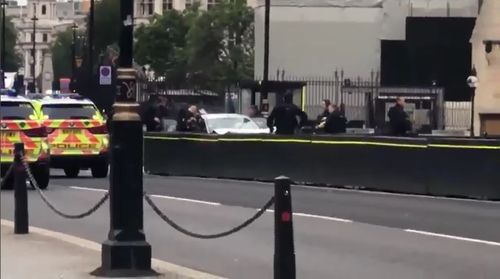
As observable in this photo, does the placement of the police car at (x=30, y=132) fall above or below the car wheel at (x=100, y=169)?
above

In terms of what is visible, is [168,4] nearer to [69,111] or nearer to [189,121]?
[189,121]

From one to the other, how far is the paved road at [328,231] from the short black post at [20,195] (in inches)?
6.6

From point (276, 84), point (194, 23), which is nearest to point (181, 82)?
point (194, 23)

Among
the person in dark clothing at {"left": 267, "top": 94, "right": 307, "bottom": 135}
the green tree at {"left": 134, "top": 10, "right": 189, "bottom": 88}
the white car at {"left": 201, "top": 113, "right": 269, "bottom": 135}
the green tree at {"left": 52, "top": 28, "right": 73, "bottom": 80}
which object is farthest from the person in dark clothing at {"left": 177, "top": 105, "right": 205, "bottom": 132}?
the green tree at {"left": 52, "top": 28, "right": 73, "bottom": 80}

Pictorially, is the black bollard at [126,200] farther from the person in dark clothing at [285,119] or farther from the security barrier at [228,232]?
the person in dark clothing at [285,119]

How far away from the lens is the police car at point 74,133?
86.7ft

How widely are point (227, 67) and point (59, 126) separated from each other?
206 ft

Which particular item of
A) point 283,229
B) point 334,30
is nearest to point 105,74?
point 334,30

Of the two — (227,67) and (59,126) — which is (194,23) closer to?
(227,67)

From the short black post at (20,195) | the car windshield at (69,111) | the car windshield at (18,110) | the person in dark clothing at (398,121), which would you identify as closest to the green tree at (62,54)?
the car windshield at (69,111)

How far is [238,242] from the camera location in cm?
1530

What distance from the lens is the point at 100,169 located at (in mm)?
27703

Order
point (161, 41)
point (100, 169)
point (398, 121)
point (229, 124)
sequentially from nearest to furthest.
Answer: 1. point (100, 169)
2. point (398, 121)
3. point (229, 124)
4. point (161, 41)

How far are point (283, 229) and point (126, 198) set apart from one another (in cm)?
196
